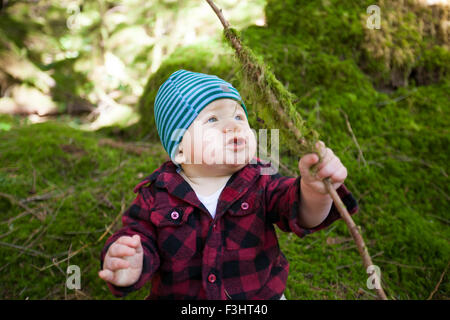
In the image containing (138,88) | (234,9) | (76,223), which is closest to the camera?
(76,223)

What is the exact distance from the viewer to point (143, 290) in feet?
7.91

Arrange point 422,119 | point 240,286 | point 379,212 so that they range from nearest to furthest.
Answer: point 240,286
point 379,212
point 422,119

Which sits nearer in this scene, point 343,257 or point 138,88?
point 343,257

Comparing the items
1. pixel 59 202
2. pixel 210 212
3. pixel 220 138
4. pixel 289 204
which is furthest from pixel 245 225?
pixel 59 202

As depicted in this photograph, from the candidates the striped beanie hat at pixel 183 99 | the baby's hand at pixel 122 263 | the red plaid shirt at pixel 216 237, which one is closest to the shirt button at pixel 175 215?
the red plaid shirt at pixel 216 237

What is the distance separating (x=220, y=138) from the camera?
1.70 meters

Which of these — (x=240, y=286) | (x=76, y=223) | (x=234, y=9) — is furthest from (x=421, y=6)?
(x=76, y=223)

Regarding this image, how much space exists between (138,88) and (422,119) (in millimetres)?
6285

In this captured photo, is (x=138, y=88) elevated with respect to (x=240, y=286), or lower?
elevated

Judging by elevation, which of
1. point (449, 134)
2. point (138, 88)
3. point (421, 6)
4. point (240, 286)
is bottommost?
point (240, 286)

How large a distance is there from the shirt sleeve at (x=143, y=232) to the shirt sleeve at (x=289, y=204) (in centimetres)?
79

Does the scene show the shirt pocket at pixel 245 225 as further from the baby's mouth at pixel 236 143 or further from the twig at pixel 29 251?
the twig at pixel 29 251

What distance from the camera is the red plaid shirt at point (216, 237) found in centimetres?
174

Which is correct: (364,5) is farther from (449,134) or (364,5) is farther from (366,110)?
(449,134)
